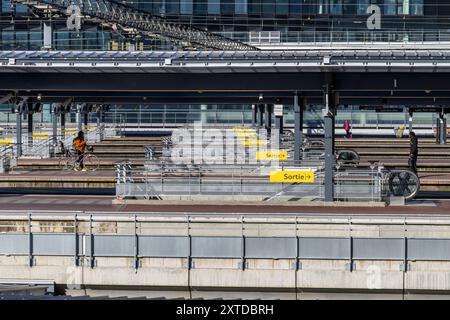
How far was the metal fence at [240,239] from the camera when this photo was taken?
19672 mm

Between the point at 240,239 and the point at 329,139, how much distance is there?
1265 cm

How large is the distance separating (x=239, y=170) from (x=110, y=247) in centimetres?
1690

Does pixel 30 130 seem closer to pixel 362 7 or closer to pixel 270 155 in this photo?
pixel 270 155

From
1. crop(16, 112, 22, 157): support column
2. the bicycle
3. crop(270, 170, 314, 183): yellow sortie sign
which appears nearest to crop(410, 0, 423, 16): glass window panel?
the bicycle

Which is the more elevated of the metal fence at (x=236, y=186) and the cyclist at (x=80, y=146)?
the cyclist at (x=80, y=146)

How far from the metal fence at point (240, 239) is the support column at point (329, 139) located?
32.3 feet

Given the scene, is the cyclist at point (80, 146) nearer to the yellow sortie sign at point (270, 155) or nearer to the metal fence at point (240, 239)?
the yellow sortie sign at point (270, 155)

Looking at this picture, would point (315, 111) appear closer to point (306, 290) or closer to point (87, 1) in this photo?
point (87, 1)

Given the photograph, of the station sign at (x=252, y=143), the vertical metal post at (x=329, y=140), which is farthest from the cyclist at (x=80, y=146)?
the vertical metal post at (x=329, y=140)

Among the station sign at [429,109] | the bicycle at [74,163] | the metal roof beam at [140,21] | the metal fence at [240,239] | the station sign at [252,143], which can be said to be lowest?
the metal fence at [240,239]

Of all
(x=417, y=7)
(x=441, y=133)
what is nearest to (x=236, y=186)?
(x=441, y=133)

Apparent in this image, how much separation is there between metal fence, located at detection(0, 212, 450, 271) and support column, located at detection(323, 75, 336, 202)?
9.86 m

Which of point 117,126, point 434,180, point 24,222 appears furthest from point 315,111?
point 24,222

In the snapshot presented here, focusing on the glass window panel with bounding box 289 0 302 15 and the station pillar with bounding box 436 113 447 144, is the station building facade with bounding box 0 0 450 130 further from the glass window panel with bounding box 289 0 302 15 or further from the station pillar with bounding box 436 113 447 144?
the station pillar with bounding box 436 113 447 144
